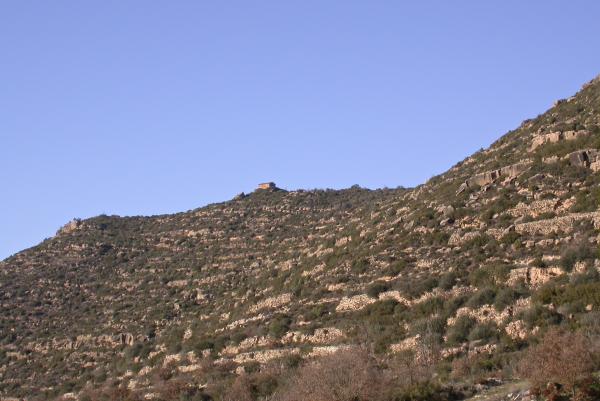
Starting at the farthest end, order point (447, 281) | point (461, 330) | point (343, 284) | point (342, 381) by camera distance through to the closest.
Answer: point (343, 284)
point (447, 281)
point (461, 330)
point (342, 381)

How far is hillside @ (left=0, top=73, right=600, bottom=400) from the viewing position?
114 feet

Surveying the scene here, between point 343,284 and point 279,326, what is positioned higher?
point 343,284

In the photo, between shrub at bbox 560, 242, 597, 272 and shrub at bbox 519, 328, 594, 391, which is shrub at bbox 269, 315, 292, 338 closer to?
shrub at bbox 560, 242, 597, 272

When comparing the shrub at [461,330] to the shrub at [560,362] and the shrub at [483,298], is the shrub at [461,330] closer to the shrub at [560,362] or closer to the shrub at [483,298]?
the shrub at [483,298]

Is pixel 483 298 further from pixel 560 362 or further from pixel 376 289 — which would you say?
pixel 560 362

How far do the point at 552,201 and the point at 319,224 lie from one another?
107ft

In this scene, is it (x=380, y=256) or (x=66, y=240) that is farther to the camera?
(x=66, y=240)

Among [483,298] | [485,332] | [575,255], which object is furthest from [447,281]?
[575,255]

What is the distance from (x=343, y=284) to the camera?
45.2 m

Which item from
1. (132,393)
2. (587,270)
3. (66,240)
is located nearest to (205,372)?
(132,393)

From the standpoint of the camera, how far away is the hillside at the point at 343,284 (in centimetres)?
3461

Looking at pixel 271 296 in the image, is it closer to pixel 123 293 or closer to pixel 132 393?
pixel 132 393

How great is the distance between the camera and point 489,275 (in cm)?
3725

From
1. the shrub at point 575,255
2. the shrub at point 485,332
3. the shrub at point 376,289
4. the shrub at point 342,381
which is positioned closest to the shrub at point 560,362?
the shrub at point 342,381
